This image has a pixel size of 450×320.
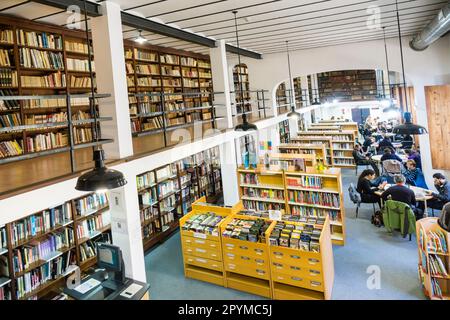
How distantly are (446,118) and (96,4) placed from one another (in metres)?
6.91

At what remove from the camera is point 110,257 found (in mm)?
3426

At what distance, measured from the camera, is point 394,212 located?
222 inches

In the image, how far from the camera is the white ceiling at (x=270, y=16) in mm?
4107

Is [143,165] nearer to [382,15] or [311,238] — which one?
[311,238]

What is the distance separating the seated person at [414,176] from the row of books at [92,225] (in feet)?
21.9

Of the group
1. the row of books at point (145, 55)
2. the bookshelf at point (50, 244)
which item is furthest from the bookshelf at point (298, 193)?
the row of books at point (145, 55)

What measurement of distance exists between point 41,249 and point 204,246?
7.68ft

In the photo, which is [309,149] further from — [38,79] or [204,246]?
[38,79]

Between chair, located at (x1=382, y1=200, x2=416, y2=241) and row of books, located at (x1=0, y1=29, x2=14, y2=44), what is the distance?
21.9 ft

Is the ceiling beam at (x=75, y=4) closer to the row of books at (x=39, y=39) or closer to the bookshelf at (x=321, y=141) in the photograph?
the row of books at (x=39, y=39)

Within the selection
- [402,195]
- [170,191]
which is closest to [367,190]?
[402,195]

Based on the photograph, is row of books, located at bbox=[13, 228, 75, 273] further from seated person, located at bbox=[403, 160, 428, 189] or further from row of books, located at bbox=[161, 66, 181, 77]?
seated person, located at bbox=[403, 160, 428, 189]

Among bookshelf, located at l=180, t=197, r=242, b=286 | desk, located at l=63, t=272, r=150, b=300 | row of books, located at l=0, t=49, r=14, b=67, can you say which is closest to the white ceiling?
row of books, located at l=0, t=49, r=14, b=67
